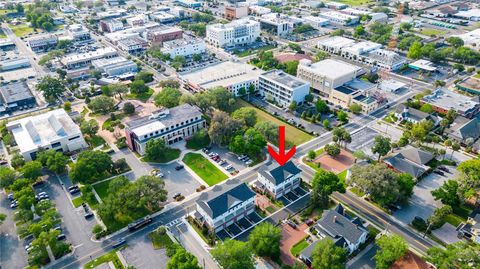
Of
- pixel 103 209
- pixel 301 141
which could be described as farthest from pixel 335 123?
pixel 103 209

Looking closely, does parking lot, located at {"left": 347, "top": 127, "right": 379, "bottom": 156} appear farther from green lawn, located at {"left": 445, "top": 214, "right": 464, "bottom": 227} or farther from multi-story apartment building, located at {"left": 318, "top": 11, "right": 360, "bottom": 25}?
multi-story apartment building, located at {"left": 318, "top": 11, "right": 360, "bottom": 25}

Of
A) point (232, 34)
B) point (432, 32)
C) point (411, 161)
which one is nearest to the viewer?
point (411, 161)

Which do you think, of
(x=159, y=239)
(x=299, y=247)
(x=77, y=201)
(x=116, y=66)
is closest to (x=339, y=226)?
(x=299, y=247)

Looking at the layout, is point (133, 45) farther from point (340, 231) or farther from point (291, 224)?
point (340, 231)

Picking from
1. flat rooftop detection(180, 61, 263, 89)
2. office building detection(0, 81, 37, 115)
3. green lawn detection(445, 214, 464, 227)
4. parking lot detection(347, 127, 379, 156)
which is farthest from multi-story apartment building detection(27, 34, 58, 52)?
green lawn detection(445, 214, 464, 227)

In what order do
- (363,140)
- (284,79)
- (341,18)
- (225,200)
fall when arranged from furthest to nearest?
1. (341,18)
2. (284,79)
3. (363,140)
4. (225,200)

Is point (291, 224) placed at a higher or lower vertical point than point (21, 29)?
lower

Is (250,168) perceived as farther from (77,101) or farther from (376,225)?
(77,101)
